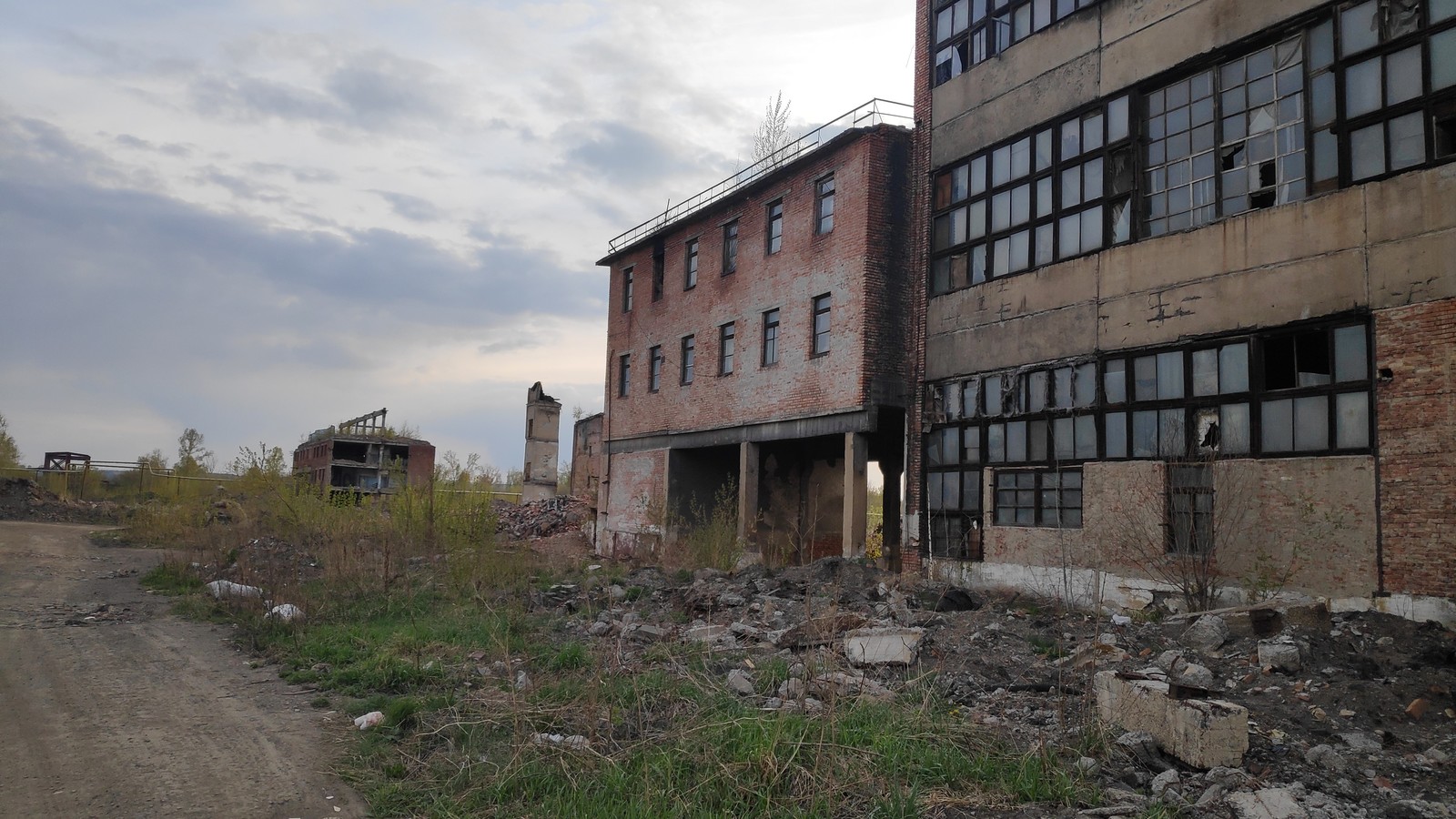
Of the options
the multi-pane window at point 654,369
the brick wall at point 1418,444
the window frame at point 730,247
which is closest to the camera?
the brick wall at point 1418,444

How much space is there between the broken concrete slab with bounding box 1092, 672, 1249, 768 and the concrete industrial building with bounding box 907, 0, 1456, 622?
5026 millimetres

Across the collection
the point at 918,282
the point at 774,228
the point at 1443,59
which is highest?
the point at 774,228

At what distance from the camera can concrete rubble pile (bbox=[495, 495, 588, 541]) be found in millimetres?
36000

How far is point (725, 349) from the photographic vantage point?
2381 centimetres

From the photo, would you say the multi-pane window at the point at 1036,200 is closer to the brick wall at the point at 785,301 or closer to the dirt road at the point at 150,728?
the brick wall at the point at 785,301

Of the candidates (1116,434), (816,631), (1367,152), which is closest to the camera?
(816,631)

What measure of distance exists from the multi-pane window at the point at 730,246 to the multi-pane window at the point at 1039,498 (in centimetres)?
1077

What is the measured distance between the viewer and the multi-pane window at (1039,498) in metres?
14.0

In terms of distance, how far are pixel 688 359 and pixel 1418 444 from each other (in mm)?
17923

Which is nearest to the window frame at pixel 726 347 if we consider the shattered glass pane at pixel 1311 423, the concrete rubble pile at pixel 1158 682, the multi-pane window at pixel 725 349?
the multi-pane window at pixel 725 349

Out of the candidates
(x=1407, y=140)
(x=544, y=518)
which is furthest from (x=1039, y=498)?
(x=544, y=518)

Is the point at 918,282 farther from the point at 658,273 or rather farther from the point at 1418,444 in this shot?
the point at 658,273

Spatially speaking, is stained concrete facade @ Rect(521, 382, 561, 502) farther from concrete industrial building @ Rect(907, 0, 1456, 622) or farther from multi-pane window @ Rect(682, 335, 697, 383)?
concrete industrial building @ Rect(907, 0, 1456, 622)

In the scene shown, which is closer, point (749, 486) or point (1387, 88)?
point (1387, 88)
